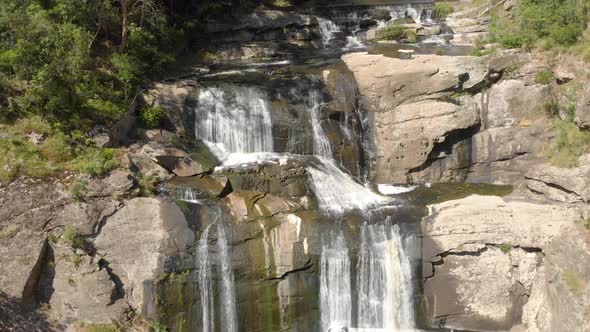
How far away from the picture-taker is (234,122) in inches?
554

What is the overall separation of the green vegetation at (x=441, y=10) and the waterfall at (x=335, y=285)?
14.2m

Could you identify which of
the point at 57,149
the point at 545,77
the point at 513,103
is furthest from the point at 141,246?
the point at 545,77

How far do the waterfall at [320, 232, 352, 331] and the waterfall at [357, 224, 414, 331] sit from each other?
0.96 feet

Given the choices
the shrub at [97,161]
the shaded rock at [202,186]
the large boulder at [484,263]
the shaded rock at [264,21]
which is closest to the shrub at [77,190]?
the shrub at [97,161]

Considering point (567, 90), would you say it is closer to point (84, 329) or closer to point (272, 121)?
point (272, 121)

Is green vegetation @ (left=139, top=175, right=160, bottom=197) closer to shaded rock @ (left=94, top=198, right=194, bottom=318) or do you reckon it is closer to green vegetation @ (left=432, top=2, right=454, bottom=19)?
shaded rock @ (left=94, top=198, right=194, bottom=318)

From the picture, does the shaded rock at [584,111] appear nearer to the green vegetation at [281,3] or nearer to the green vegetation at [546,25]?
the green vegetation at [546,25]

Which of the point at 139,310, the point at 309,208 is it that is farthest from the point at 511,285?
the point at 139,310

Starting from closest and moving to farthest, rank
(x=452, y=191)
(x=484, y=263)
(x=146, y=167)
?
(x=484, y=263)
(x=146, y=167)
(x=452, y=191)

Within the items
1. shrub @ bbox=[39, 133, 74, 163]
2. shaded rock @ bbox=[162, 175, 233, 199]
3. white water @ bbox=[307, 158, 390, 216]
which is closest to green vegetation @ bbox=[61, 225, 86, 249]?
shrub @ bbox=[39, 133, 74, 163]

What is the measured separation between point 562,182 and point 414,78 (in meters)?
4.91

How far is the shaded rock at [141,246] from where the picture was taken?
32.4 feet

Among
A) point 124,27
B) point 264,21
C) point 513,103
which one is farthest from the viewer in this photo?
point 264,21

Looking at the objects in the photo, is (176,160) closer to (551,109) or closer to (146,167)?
(146,167)
